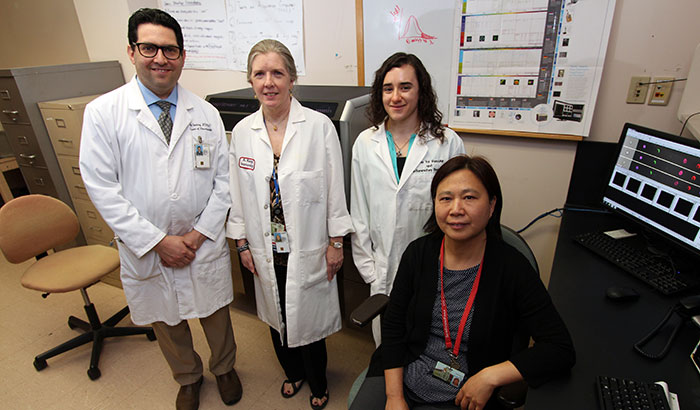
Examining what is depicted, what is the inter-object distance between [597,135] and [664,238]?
0.60 metres

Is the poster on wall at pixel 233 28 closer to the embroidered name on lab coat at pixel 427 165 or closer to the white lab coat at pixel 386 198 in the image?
the white lab coat at pixel 386 198

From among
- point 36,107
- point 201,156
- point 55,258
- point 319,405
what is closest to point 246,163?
point 201,156

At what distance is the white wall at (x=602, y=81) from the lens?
1.50m

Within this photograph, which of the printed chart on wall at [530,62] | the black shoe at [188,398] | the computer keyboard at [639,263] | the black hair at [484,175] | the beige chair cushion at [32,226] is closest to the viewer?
the black hair at [484,175]

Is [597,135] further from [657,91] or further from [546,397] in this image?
[546,397]

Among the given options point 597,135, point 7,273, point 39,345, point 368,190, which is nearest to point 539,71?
point 597,135

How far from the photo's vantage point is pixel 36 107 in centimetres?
251

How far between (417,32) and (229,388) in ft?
6.47

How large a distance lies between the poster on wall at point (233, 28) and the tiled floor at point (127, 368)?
5.43ft

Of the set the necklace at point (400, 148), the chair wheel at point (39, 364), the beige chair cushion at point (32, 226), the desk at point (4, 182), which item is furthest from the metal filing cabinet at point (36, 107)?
the necklace at point (400, 148)

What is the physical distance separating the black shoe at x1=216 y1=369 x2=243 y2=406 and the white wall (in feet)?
5.26

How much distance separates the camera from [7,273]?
2877 mm

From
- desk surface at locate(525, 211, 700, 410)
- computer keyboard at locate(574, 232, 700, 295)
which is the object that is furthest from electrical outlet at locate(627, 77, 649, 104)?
desk surface at locate(525, 211, 700, 410)

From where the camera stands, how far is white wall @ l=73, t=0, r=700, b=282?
1505mm
